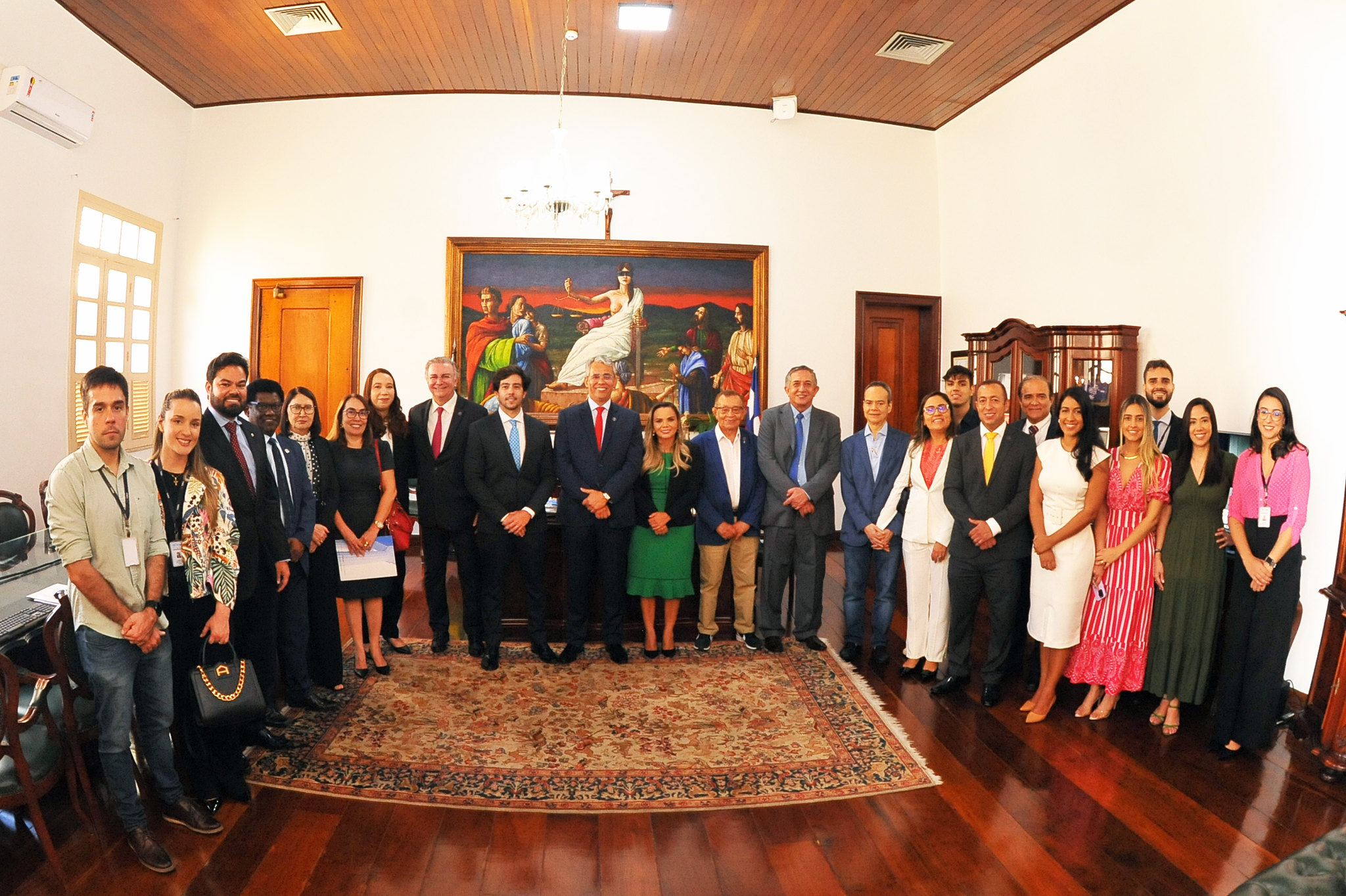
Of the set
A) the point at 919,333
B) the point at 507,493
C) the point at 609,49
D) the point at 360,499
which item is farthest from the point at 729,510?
the point at 919,333

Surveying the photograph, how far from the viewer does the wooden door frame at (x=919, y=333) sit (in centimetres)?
840

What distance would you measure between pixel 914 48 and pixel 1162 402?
351 cm

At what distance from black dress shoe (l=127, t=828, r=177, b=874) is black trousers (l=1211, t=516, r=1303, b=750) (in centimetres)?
420

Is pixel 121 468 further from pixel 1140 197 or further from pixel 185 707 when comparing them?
pixel 1140 197

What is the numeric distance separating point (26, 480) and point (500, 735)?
431cm

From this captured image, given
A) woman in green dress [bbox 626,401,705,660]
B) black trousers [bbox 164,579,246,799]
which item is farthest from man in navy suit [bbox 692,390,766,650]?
black trousers [bbox 164,579,246,799]

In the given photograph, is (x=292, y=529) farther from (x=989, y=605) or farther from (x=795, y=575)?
(x=989, y=605)

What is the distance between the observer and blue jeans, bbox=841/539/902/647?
505 centimetres

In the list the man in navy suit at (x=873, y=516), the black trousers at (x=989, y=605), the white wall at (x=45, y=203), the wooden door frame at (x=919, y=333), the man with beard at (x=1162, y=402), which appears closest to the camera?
the black trousers at (x=989, y=605)

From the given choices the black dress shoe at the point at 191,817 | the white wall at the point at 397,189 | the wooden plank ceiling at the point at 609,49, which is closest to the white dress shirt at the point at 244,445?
the black dress shoe at the point at 191,817

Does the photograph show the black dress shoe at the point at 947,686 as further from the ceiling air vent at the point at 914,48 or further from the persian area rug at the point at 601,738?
the ceiling air vent at the point at 914,48

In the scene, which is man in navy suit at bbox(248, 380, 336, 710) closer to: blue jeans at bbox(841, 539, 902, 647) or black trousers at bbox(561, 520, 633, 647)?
black trousers at bbox(561, 520, 633, 647)

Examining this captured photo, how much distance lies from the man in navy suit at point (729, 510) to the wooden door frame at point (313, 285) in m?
4.24

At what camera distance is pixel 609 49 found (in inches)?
265
